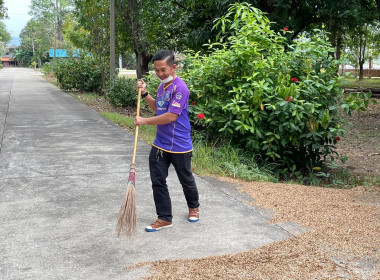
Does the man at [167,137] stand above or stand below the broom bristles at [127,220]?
above

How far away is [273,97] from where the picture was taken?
6.83 meters

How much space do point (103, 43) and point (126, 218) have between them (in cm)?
1440

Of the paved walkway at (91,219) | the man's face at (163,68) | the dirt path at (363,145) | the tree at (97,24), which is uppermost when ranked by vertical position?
the tree at (97,24)

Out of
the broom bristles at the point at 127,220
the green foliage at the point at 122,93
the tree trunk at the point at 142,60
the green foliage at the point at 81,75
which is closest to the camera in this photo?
the broom bristles at the point at 127,220

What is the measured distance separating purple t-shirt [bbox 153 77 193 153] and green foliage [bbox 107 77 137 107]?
10.3m

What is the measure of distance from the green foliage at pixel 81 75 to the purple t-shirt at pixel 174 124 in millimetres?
15798

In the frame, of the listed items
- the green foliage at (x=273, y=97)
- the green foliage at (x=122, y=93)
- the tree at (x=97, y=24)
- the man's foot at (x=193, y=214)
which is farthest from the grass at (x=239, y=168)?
the tree at (x=97, y=24)

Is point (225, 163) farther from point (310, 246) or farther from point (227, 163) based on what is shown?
point (310, 246)

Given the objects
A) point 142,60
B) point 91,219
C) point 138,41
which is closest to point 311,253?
point 91,219

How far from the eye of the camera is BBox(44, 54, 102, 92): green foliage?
19.9 metres

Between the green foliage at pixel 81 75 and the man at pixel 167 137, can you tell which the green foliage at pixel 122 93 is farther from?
the man at pixel 167 137

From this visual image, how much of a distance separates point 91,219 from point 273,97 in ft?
11.6

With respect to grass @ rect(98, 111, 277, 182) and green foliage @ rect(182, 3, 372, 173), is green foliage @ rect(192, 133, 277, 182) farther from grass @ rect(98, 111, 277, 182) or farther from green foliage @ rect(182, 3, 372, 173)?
green foliage @ rect(182, 3, 372, 173)

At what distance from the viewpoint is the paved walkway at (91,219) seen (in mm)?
3512
